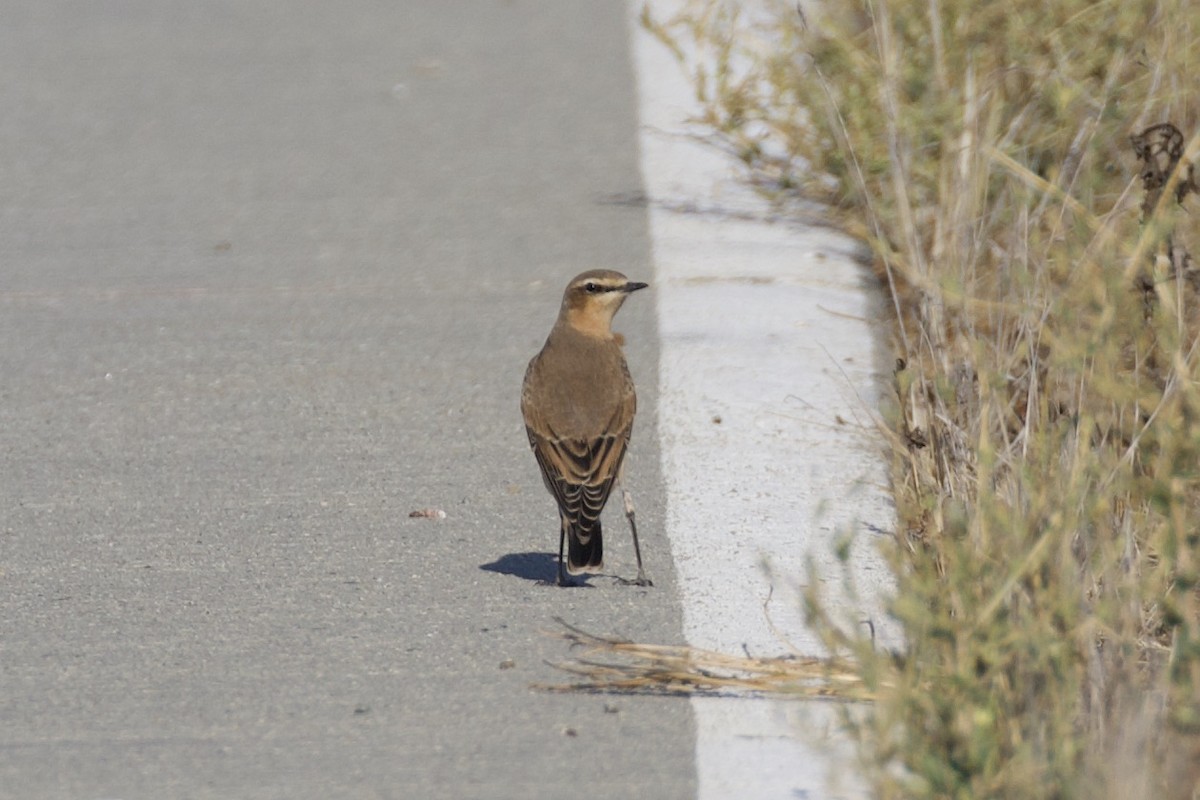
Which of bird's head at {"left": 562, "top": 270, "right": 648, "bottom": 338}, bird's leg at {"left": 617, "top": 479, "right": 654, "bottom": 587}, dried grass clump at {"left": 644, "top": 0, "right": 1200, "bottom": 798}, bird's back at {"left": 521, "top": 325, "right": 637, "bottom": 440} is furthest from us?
bird's head at {"left": 562, "top": 270, "right": 648, "bottom": 338}

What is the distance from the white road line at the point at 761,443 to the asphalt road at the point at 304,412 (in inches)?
5.1

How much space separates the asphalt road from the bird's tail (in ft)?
0.30

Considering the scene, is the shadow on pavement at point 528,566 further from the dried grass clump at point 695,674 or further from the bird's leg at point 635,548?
the dried grass clump at point 695,674

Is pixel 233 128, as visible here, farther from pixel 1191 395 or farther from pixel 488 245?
pixel 1191 395

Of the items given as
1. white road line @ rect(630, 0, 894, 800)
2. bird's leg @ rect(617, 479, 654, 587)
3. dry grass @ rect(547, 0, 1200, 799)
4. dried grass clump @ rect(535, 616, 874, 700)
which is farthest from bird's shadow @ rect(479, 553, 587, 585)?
dry grass @ rect(547, 0, 1200, 799)

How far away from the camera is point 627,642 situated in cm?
555

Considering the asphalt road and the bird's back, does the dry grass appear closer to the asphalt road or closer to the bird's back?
the asphalt road

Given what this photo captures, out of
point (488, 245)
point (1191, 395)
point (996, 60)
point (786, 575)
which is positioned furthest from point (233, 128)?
point (1191, 395)

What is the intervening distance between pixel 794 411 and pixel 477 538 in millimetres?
1392

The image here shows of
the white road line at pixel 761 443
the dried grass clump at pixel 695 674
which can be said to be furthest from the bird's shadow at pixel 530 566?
the dried grass clump at pixel 695 674

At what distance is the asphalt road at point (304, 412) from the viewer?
5055 mm

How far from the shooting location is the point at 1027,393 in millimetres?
6727

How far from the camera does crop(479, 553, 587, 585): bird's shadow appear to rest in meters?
6.24

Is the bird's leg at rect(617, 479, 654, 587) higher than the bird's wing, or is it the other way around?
the bird's wing
